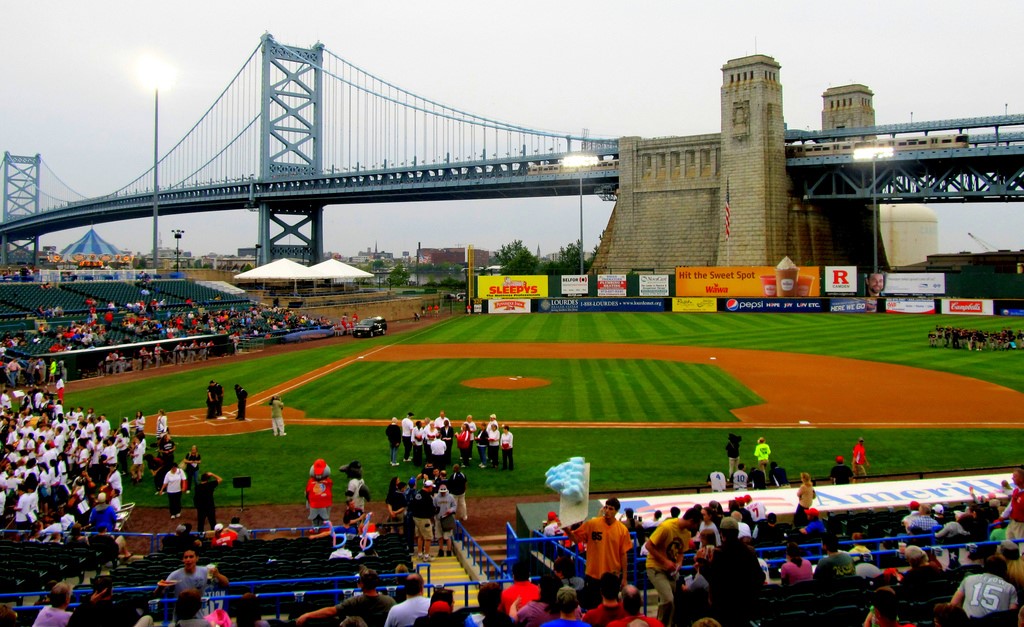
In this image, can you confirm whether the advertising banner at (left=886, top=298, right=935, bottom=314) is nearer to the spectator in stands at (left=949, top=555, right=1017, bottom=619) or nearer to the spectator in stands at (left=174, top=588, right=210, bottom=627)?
the spectator in stands at (left=949, top=555, right=1017, bottom=619)

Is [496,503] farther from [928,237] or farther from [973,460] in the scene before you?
[928,237]

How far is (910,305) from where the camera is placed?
57.8 m

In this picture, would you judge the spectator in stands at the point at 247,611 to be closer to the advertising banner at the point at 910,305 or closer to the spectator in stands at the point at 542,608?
the spectator in stands at the point at 542,608

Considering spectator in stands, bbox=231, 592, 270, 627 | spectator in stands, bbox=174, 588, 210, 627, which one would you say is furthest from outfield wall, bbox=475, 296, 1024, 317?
spectator in stands, bbox=174, 588, 210, 627

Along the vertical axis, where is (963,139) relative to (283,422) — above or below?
above

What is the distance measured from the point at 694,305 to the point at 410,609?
59.5 metres

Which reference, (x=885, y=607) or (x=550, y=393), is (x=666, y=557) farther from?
(x=550, y=393)

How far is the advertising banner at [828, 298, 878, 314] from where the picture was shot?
59.5 metres

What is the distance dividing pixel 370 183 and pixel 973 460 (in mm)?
78571

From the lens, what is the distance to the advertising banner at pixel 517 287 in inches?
2618

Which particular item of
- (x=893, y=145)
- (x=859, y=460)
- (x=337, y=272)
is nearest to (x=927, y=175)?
(x=893, y=145)

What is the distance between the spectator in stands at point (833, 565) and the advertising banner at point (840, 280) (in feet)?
191

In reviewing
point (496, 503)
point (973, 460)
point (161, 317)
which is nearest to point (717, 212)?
point (161, 317)

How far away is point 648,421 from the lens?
2266 centimetres
